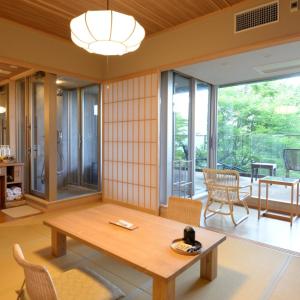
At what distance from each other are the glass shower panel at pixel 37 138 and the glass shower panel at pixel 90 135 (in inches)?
36.1

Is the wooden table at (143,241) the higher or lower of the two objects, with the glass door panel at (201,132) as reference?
lower

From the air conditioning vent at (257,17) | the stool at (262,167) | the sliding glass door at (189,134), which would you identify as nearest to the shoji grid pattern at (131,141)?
the sliding glass door at (189,134)

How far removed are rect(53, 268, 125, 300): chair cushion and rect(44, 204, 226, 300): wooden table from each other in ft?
0.58

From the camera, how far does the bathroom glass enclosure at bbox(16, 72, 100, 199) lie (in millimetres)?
4574

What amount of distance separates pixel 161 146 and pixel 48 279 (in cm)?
291

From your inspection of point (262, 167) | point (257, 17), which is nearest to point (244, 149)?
point (262, 167)

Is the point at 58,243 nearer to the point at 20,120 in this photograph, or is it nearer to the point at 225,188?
the point at 225,188

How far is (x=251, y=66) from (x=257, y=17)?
Answer: 1.01 meters

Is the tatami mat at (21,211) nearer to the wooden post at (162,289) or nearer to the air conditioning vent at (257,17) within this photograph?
the wooden post at (162,289)

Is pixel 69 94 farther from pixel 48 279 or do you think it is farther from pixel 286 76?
pixel 48 279

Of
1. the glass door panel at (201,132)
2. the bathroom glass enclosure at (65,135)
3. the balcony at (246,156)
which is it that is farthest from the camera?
the glass door panel at (201,132)

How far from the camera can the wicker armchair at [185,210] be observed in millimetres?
2348

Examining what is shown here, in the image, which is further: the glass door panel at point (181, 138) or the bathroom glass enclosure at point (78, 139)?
the bathroom glass enclosure at point (78, 139)

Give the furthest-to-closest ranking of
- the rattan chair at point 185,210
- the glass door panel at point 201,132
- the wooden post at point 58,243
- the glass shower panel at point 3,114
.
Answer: the glass shower panel at point 3,114
the glass door panel at point 201,132
the wooden post at point 58,243
the rattan chair at point 185,210
